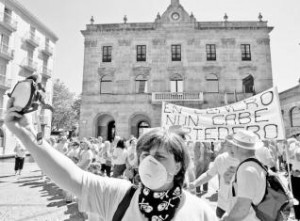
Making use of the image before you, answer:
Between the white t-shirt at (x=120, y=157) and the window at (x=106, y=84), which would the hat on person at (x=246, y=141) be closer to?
the white t-shirt at (x=120, y=157)

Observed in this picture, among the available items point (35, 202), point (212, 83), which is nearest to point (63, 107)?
point (212, 83)

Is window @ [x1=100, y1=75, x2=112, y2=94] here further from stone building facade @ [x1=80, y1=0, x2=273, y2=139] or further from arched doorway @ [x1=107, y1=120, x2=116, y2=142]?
arched doorway @ [x1=107, y1=120, x2=116, y2=142]

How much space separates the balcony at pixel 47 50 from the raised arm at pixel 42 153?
32.0 metres

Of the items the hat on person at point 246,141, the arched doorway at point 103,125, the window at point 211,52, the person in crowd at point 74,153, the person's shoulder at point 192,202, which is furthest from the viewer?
the window at point 211,52

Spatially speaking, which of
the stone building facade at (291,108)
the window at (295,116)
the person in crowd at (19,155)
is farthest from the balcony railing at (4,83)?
the window at (295,116)

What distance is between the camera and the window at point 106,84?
2234 cm

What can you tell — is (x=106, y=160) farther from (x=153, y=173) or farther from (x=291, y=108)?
(x=291, y=108)

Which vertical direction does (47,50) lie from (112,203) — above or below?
above

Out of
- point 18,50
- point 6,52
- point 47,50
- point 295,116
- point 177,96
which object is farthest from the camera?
point 47,50

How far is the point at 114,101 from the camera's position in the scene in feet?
70.5

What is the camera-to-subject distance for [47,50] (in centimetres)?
3016

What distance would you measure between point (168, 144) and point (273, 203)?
60.2 inches

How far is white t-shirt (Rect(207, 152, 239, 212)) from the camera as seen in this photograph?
3152 millimetres

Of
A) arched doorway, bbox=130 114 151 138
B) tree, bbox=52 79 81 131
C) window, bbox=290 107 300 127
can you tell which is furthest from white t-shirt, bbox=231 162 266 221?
tree, bbox=52 79 81 131
